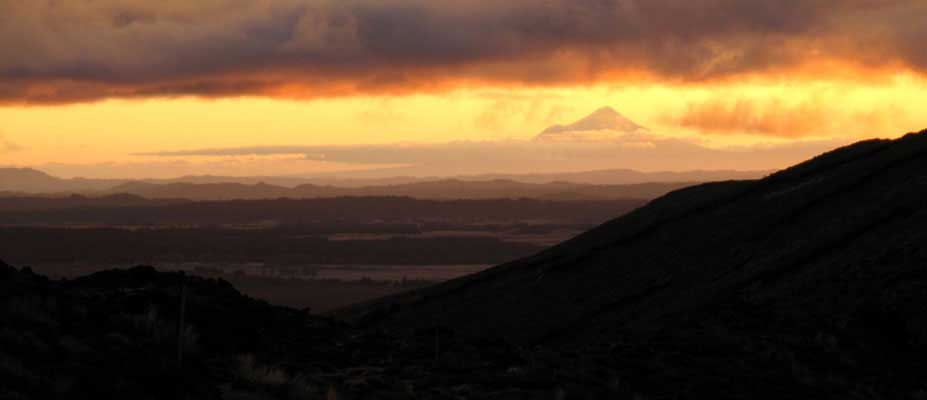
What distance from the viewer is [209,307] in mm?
22422

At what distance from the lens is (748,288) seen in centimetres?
3403

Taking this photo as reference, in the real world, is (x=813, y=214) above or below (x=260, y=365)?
above

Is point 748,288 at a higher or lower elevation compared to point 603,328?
higher

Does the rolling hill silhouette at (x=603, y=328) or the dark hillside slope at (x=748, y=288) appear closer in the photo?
the rolling hill silhouette at (x=603, y=328)

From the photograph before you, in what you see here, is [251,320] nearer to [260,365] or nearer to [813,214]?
[260,365]

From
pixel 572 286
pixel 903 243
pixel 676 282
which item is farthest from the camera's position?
pixel 572 286

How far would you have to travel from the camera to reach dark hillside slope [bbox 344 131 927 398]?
24.0 metres

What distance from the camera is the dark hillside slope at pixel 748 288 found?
24047 millimetres

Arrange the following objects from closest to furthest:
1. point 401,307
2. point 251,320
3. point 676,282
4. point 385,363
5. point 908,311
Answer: point 385,363 < point 251,320 < point 908,311 < point 676,282 < point 401,307

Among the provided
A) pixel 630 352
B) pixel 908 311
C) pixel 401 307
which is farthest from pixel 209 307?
pixel 401 307

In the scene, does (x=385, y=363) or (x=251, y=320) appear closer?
(x=385, y=363)

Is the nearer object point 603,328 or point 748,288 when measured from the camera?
point 748,288

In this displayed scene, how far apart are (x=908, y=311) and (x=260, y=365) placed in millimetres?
16490

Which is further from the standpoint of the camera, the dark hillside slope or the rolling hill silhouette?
the dark hillside slope
